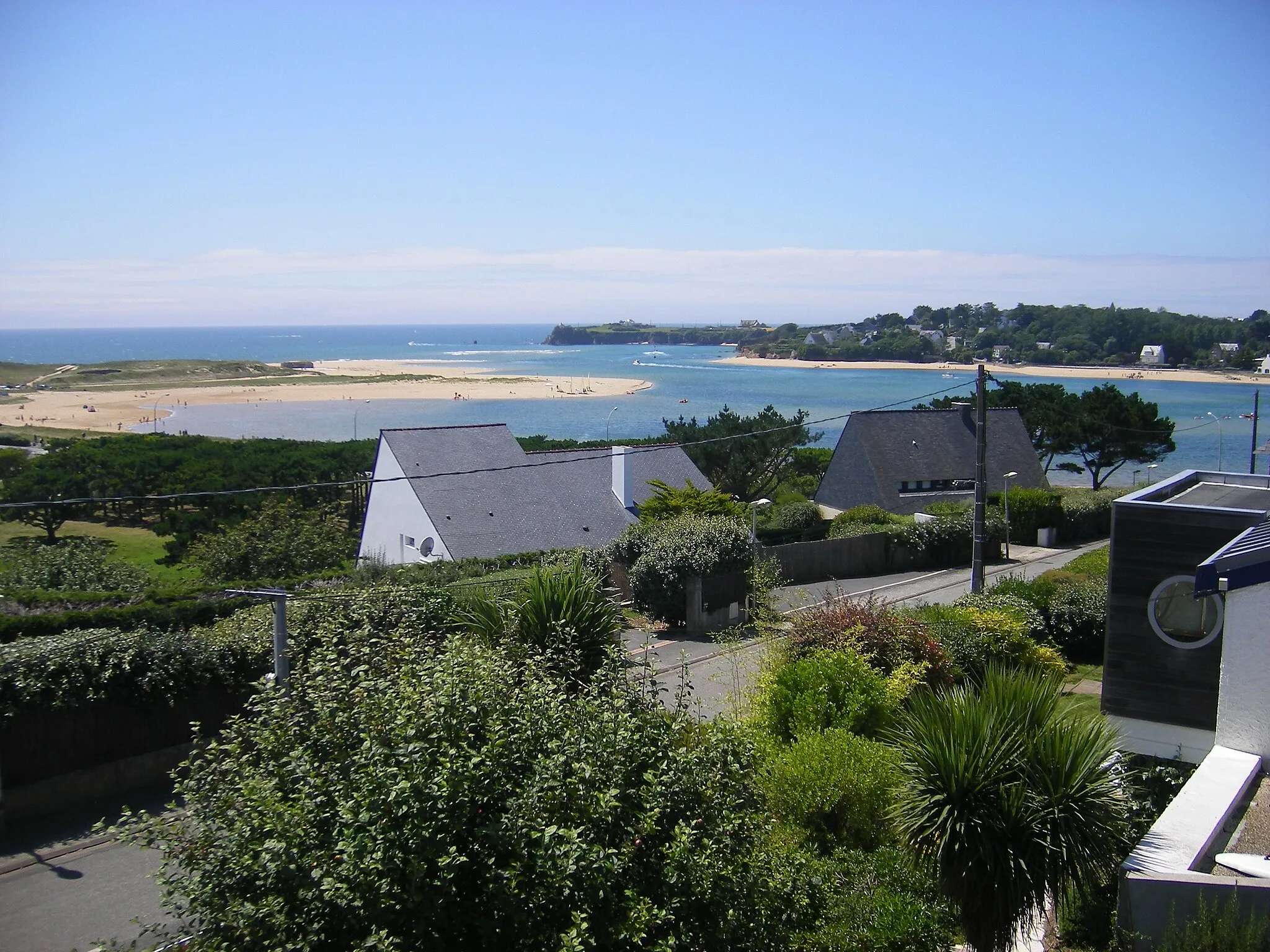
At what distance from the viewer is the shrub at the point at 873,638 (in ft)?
44.6

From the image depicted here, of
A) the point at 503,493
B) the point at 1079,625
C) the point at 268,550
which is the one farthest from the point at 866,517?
the point at 268,550

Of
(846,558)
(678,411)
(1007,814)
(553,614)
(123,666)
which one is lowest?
(678,411)

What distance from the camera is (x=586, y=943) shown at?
210 inches

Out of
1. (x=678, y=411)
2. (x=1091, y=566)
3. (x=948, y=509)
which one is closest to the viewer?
(x=1091, y=566)

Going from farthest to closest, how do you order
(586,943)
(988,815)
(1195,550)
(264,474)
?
(264,474) → (1195,550) → (988,815) → (586,943)

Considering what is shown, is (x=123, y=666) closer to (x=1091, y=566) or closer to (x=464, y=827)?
(x=464, y=827)

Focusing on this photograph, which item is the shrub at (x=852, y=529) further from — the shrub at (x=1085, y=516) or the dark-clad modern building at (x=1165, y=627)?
the dark-clad modern building at (x=1165, y=627)

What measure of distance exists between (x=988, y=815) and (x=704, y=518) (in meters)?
17.1

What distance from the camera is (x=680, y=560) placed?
77.6ft

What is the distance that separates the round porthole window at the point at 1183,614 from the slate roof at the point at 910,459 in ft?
90.3

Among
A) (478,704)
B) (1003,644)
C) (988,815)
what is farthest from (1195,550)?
(478,704)

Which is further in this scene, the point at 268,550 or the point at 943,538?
the point at 943,538

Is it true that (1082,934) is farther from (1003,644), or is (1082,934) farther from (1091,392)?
(1091,392)

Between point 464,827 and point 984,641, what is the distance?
1322cm
